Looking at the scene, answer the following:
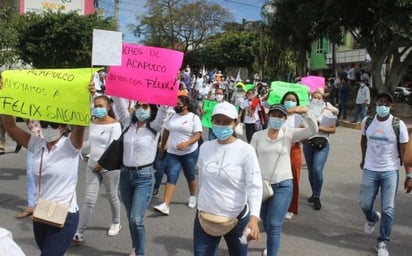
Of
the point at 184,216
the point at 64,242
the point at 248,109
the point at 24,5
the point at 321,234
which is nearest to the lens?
the point at 64,242

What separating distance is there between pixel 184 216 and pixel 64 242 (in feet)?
11.3

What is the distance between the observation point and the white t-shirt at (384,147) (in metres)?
5.70

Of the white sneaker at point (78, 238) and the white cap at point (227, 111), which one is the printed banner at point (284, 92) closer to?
the white sneaker at point (78, 238)

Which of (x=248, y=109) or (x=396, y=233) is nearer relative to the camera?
(x=396, y=233)

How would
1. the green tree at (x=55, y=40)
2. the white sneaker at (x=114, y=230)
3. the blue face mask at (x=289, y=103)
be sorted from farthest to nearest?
the green tree at (x=55, y=40)
the blue face mask at (x=289, y=103)
the white sneaker at (x=114, y=230)

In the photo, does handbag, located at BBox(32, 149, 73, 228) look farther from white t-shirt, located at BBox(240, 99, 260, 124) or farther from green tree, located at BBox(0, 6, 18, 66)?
green tree, located at BBox(0, 6, 18, 66)

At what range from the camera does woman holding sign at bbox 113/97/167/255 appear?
5.01 m

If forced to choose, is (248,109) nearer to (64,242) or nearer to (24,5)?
(64,242)

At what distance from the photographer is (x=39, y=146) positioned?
3869 mm

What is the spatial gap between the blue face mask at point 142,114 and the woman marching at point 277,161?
1077 millimetres

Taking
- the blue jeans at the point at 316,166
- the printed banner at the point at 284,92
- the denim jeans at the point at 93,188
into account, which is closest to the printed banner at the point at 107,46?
the denim jeans at the point at 93,188

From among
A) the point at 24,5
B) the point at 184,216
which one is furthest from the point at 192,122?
the point at 24,5

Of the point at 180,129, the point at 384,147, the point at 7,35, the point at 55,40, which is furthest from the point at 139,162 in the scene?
the point at 55,40

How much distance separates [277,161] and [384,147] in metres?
1.31
